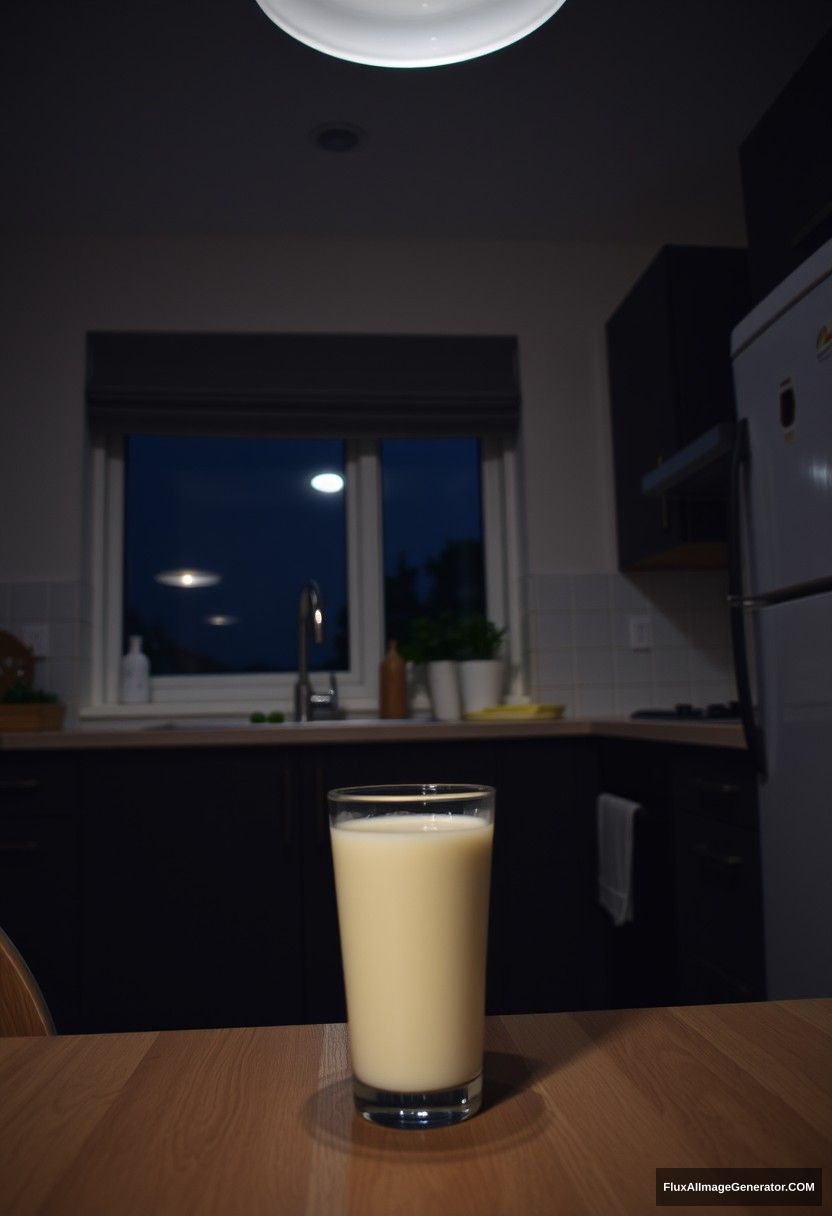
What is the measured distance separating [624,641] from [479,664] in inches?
20.6

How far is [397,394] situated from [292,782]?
1.41 m

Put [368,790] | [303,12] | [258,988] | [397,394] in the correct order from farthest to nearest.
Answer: [397,394]
[258,988]
[303,12]
[368,790]

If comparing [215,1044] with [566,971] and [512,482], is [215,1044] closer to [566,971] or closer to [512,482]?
[566,971]

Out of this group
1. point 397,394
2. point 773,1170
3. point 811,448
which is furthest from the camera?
point 397,394

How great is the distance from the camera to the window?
10.6ft

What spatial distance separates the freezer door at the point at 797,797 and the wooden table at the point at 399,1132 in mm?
1091

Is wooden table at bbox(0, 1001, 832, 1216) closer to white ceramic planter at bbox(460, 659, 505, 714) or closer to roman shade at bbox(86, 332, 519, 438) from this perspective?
white ceramic planter at bbox(460, 659, 505, 714)

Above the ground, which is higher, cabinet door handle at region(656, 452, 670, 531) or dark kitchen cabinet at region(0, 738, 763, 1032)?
cabinet door handle at region(656, 452, 670, 531)

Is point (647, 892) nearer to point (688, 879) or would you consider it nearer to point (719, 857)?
point (688, 879)

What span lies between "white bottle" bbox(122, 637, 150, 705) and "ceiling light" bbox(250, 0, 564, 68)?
251cm

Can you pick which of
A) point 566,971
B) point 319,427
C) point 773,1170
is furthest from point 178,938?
point 773,1170

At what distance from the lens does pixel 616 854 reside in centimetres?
238

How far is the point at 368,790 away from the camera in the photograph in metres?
0.53

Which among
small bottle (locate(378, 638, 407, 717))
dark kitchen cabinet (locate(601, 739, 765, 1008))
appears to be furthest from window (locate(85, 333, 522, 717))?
dark kitchen cabinet (locate(601, 739, 765, 1008))
